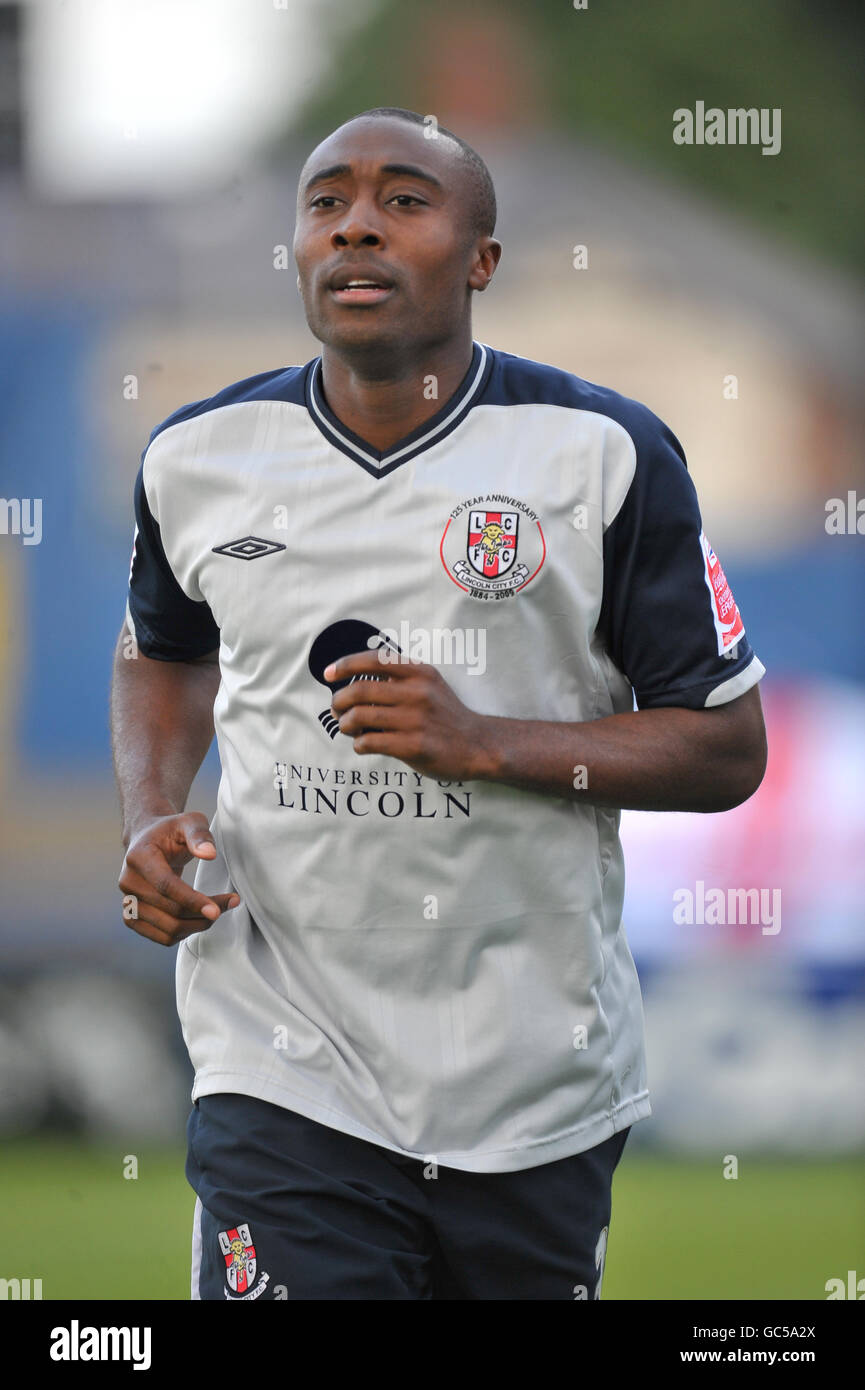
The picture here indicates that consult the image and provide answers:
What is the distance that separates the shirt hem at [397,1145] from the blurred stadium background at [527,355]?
245 cm

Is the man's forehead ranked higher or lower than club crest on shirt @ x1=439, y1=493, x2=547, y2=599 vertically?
higher

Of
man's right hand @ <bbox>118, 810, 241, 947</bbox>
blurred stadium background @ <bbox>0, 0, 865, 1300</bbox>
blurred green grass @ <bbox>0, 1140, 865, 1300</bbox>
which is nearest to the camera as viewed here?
man's right hand @ <bbox>118, 810, 241, 947</bbox>

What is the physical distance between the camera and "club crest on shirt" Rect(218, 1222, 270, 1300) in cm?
184

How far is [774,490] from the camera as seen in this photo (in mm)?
4484

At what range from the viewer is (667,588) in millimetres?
1906

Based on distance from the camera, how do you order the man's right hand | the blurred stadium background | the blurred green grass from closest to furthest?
the man's right hand → the blurred green grass → the blurred stadium background

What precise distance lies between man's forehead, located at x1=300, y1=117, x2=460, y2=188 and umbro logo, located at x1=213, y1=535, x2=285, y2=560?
47cm

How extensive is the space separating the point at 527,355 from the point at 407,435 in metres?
2.62

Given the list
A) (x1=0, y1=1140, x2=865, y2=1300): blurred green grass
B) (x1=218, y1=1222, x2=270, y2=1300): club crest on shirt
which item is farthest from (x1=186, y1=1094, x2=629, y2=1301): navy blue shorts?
(x1=0, y1=1140, x2=865, y2=1300): blurred green grass

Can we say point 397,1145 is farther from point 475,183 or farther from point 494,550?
point 475,183

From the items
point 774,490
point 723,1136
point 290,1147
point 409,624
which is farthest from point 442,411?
point 723,1136

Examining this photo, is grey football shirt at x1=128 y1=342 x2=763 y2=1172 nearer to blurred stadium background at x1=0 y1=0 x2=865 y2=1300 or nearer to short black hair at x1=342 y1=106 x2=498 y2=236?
short black hair at x1=342 y1=106 x2=498 y2=236

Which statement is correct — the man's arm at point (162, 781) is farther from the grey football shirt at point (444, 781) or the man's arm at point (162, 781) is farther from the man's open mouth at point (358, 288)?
the man's open mouth at point (358, 288)

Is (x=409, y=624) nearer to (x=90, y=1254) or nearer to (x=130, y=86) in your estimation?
(x=90, y=1254)
